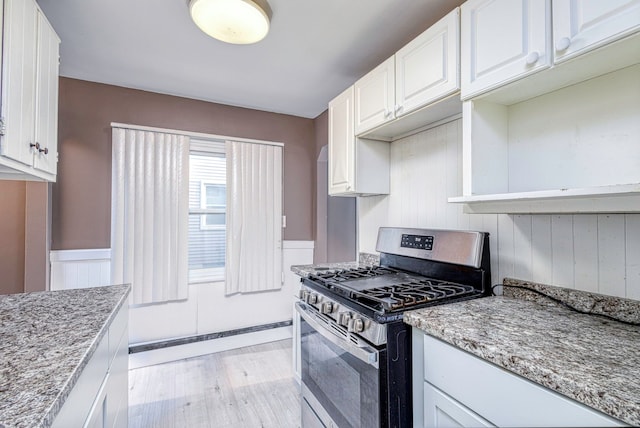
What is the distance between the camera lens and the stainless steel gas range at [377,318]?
3.70ft

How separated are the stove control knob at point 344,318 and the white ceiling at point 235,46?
157 centimetres

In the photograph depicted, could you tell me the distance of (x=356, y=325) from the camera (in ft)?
4.02

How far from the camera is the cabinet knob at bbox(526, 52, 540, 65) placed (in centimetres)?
103

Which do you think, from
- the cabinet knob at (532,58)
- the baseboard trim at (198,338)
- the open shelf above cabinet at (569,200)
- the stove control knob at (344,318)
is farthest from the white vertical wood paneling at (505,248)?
the baseboard trim at (198,338)

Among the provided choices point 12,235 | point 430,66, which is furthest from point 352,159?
point 12,235

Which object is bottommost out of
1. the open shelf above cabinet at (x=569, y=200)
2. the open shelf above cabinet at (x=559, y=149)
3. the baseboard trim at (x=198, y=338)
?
the baseboard trim at (x=198, y=338)

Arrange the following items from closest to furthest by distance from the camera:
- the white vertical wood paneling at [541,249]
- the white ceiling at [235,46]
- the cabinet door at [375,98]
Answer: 1. the white vertical wood paneling at [541,249]
2. the white ceiling at [235,46]
3. the cabinet door at [375,98]

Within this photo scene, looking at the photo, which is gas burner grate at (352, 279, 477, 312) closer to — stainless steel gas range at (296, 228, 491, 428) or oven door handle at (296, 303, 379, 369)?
stainless steel gas range at (296, 228, 491, 428)

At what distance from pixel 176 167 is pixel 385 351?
2.41 meters

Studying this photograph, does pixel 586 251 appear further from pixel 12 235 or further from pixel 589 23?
pixel 12 235

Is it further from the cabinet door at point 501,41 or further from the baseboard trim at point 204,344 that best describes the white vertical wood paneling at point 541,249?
the baseboard trim at point 204,344

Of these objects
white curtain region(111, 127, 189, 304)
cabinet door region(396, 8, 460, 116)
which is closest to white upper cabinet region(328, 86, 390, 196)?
cabinet door region(396, 8, 460, 116)

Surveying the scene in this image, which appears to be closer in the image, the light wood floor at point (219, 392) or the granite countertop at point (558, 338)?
the granite countertop at point (558, 338)

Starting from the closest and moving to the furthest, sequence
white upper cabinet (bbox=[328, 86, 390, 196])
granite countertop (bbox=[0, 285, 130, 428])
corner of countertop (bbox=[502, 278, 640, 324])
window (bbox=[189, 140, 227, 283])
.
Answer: granite countertop (bbox=[0, 285, 130, 428]) → corner of countertop (bbox=[502, 278, 640, 324]) → white upper cabinet (bbox=[328, 86, 390, 196]) → window (bbox=[189, 140, 227, 283])
